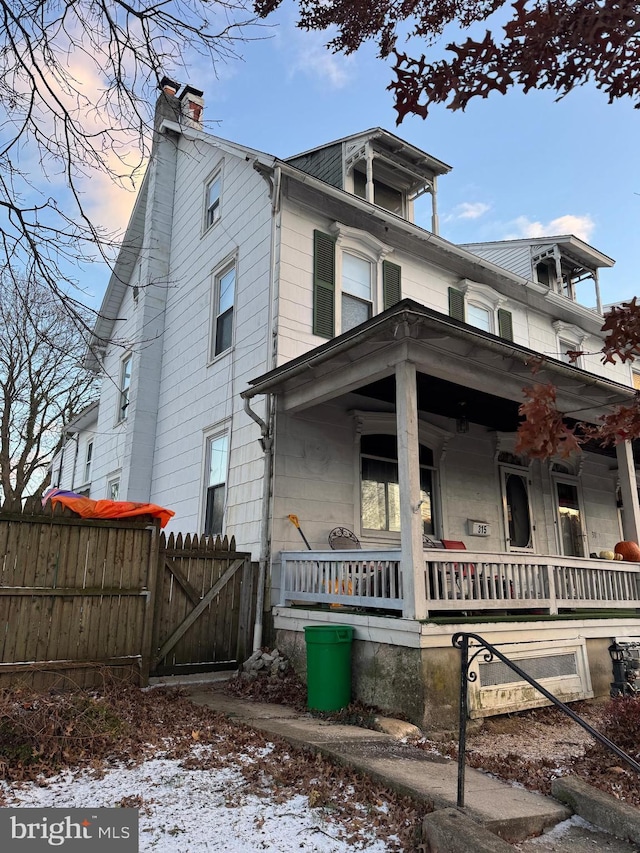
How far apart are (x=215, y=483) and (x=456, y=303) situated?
5649mm

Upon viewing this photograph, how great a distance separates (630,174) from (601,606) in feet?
20.1

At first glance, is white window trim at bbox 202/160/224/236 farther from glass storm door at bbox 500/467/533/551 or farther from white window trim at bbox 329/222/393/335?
glass storm door at bbox 500/467/533/551

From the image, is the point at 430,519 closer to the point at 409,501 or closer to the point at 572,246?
the point at 409,501

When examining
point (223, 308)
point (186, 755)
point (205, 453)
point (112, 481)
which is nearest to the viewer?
point (186, 755)

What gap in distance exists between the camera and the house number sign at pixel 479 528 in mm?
10039

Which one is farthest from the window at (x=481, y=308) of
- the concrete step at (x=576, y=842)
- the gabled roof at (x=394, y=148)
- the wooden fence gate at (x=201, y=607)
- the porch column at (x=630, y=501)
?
the concrete step at (x=576, y=842)

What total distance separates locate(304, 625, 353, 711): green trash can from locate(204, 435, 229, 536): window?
387cm

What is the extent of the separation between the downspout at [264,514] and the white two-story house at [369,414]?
30mm

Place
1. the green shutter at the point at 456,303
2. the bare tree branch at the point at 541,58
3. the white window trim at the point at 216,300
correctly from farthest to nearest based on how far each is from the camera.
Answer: the green shutter at the point at 456,303 < the white window trim at the point at 216,300 < the bare tree branch at the point at 541,58


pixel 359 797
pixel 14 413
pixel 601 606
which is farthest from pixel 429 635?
pixel 14 413

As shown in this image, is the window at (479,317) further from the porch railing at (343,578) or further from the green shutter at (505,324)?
the porch railing at (343,578)

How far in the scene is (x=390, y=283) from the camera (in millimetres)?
10398

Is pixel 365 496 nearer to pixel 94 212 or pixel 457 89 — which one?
pixel 94 212

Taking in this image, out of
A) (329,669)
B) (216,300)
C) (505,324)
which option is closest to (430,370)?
(329,669)
